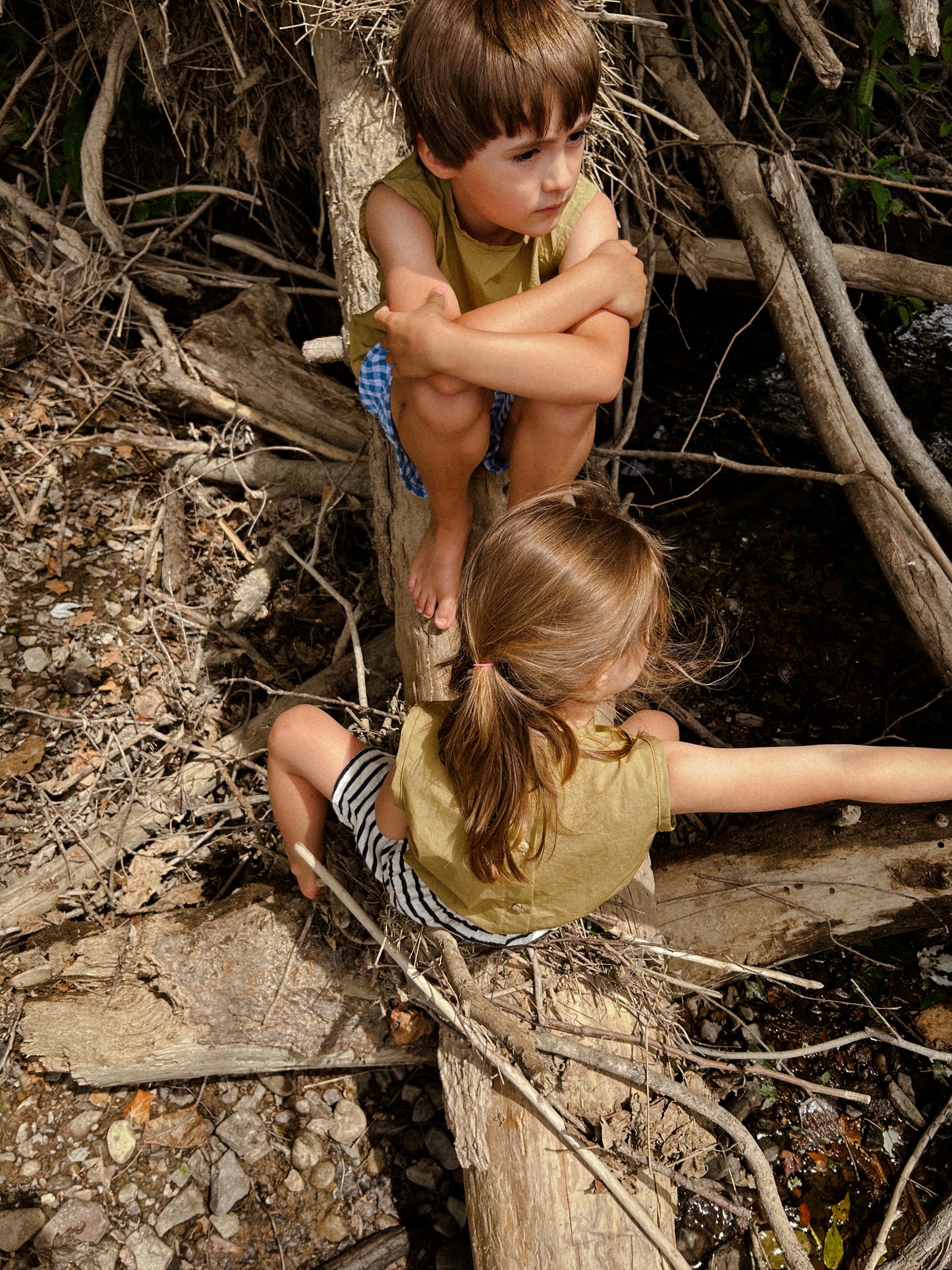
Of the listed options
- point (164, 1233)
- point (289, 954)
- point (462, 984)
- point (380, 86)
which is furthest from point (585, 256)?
point (164, 1233)

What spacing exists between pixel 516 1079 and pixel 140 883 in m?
1.34

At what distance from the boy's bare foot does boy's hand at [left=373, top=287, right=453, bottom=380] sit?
1.36 feet

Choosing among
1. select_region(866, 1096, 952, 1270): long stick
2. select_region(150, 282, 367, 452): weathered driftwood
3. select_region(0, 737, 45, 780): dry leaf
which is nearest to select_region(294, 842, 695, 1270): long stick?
select_region(866, 1096, 952, 1270): long stick

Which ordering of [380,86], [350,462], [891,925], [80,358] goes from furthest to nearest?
[80,358]
[350,462]
[380,86]
[891,925]

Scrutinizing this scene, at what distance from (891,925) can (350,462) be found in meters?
2.30

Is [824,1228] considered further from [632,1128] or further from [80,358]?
[80,358]

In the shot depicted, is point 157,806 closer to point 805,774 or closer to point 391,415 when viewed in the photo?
point 391,415

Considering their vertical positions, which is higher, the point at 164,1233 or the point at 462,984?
the point at 462,984

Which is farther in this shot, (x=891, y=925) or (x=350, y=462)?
(x=350, y=462)

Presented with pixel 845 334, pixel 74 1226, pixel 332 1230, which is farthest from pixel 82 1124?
pixel 845 334

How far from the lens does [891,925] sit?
97.7 inches

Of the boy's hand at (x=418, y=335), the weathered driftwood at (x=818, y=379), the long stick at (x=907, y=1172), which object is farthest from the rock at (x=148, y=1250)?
the weathered driftwood at (x=818, y=379)

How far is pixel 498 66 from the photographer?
173 cm

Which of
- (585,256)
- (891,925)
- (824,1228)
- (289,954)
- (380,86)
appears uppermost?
(380,86)
